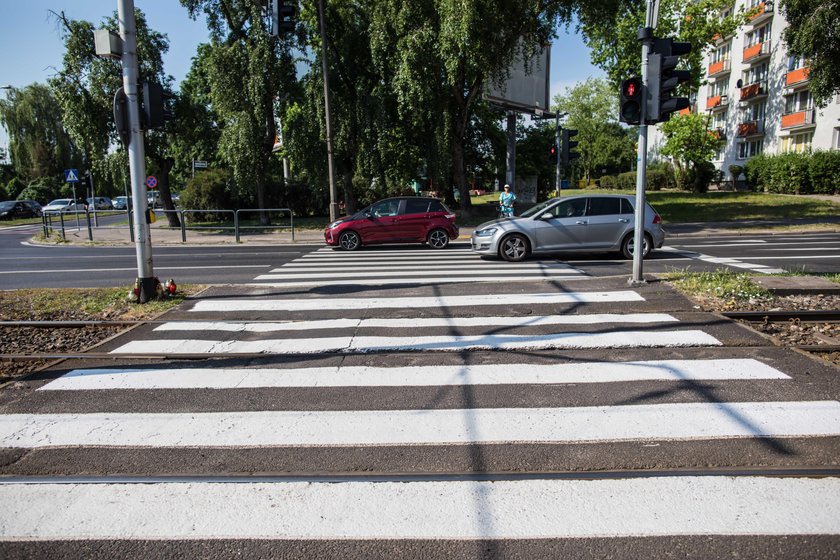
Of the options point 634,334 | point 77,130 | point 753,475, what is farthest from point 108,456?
point 77,130

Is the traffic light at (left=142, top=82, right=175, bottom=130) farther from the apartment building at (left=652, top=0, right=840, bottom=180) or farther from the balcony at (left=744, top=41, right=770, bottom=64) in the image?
the balcony at (left=744, top=41, right=770, bottom=64)

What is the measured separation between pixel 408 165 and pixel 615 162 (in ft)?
196

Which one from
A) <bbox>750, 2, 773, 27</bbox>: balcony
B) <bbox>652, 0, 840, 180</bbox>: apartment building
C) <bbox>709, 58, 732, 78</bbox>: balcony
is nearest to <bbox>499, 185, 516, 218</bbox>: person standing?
<bbox>652, 0, 840, 180</bbox>: apartment building

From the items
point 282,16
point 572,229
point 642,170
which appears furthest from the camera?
point 282,16

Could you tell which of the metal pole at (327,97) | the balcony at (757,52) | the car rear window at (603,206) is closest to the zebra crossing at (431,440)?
the car rear window at (603,206)

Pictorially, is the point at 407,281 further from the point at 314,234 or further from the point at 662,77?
the point at 314,234

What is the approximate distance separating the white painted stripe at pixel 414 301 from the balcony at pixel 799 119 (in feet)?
138

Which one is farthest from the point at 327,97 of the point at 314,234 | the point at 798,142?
the point at 798,142

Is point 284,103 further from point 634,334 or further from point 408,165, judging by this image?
point 634,334

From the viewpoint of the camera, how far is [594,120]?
2970 inches

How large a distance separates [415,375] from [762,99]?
54.4 m

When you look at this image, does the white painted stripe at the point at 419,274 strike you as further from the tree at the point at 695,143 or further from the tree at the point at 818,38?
the tree at the point at 695,143

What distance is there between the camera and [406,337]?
6770mm

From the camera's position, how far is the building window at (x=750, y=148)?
49.8 metres
